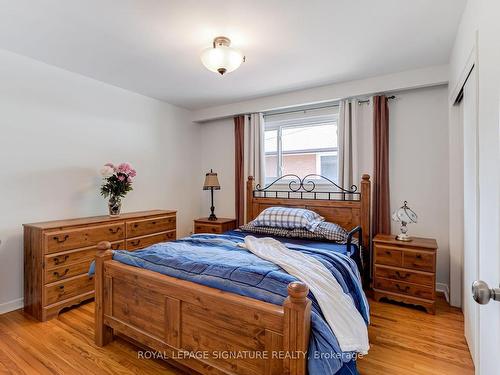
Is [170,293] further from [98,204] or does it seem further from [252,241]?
[98,204]

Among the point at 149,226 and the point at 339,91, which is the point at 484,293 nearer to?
the point at 339,91

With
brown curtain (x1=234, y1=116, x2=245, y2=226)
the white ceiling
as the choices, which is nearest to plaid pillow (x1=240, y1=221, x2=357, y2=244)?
brown curtain (x1=234, y1=116, x2=245, y2=226)

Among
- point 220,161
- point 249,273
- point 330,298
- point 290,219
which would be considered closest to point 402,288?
point 290,219

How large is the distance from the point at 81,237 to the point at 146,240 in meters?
0.79

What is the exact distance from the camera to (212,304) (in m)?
1.51

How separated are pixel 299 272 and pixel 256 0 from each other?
1871 millimetres

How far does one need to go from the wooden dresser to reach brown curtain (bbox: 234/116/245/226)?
1.80 metres

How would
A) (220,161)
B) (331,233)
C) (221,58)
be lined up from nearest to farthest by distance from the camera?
(221,58) < (331,233) < (220,161)

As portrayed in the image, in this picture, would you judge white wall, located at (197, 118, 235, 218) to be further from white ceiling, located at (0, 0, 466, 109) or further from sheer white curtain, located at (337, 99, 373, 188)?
sheer white curtain, located at (337, 99, 373, 188)

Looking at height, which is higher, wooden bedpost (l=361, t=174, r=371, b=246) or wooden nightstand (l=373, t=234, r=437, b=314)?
wooden bedpost (l=361, t=174, r=371, b=246)

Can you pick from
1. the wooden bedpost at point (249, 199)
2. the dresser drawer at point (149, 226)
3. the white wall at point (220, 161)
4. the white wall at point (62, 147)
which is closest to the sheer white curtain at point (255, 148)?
the wooden bedpost at point (249, 199)

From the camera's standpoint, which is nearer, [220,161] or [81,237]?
[81,237]

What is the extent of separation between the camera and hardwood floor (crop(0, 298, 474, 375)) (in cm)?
182

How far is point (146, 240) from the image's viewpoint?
338cm
